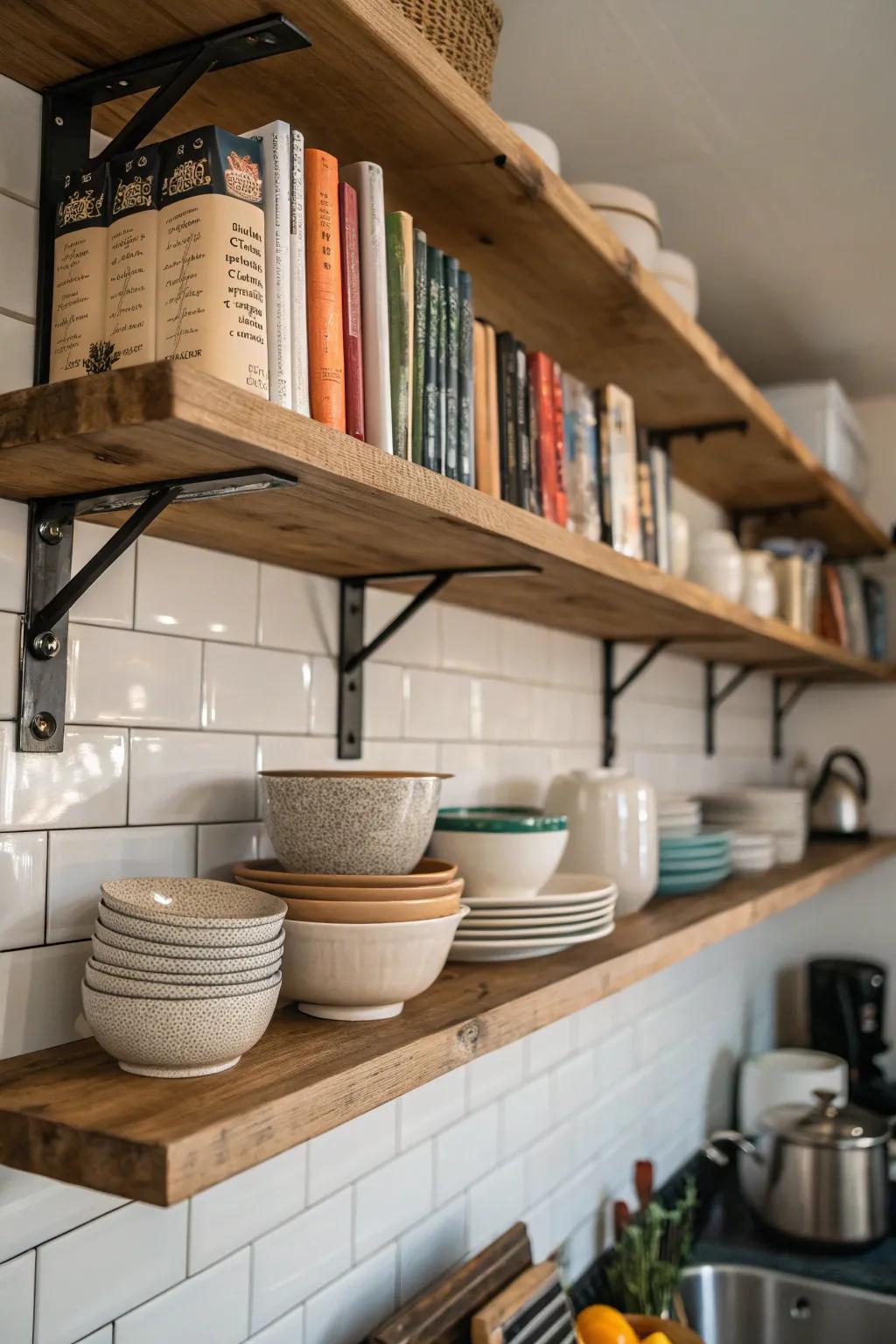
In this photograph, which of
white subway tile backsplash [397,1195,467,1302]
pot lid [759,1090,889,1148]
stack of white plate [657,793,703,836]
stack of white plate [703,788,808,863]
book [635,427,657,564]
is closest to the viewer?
white subway tile backsplash [397,1195,467,1302]

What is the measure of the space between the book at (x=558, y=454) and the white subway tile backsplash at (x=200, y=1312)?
0.88 metres

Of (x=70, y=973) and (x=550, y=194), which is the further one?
(x=550, y=194)

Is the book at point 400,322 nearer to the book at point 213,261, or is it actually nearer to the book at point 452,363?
the book at point 452,363

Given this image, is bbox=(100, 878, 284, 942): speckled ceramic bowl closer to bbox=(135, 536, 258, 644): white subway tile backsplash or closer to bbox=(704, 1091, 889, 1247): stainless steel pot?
bbox=(135, 536, 258, 644): white subway tile backsplash

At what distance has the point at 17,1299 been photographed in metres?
0.92

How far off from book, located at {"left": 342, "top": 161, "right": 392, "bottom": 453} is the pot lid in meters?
1.88

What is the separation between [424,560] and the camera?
4.03ft

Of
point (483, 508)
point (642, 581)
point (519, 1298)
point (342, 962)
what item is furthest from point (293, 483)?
point (519, 1298)

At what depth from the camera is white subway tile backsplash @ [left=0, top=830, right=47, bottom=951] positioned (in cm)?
90

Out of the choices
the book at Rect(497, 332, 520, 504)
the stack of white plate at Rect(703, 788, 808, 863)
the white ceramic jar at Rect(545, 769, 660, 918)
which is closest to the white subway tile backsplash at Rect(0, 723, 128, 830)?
the book at Rect(497, 332, 520, 504)

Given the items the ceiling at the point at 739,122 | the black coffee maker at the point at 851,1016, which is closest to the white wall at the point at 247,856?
the ceiling at the point at 739,122

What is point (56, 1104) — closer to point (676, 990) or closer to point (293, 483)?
point (293, 483)

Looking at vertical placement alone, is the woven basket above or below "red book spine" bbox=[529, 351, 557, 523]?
above

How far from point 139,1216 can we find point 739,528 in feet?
7.32
